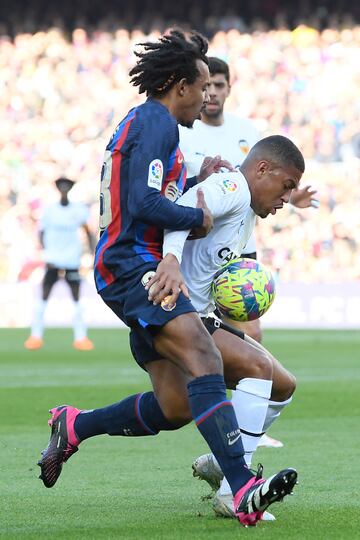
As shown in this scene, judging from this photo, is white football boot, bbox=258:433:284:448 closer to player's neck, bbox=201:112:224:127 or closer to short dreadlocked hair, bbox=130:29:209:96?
player's neck, bbox=201:112:224:127

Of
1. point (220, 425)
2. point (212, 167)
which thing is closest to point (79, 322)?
point (212, 167)

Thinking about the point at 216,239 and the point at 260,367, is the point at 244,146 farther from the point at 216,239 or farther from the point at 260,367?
the point at 260,367

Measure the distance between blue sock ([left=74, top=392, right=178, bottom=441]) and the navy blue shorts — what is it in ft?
1.29

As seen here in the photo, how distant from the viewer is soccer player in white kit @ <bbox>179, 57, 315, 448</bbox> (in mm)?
8719

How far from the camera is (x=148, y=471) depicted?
7.17 meters

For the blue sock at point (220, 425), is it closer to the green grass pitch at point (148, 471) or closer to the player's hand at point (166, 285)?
the green grass pitch at point (148, 471)

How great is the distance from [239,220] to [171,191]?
39 centimetres

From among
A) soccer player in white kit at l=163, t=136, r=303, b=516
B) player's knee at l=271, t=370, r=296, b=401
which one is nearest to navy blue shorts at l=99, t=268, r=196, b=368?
soccer player in white kit at l=163, t=136, r=303, b=516

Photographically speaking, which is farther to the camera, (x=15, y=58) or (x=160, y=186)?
(x=15, y=58)

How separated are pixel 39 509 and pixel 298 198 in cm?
277

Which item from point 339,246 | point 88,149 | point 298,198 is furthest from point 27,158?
point 298,198

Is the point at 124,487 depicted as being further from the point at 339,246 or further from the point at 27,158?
the point at 27,158

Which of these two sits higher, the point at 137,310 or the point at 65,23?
the point at 65,23

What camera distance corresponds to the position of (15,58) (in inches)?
1204
